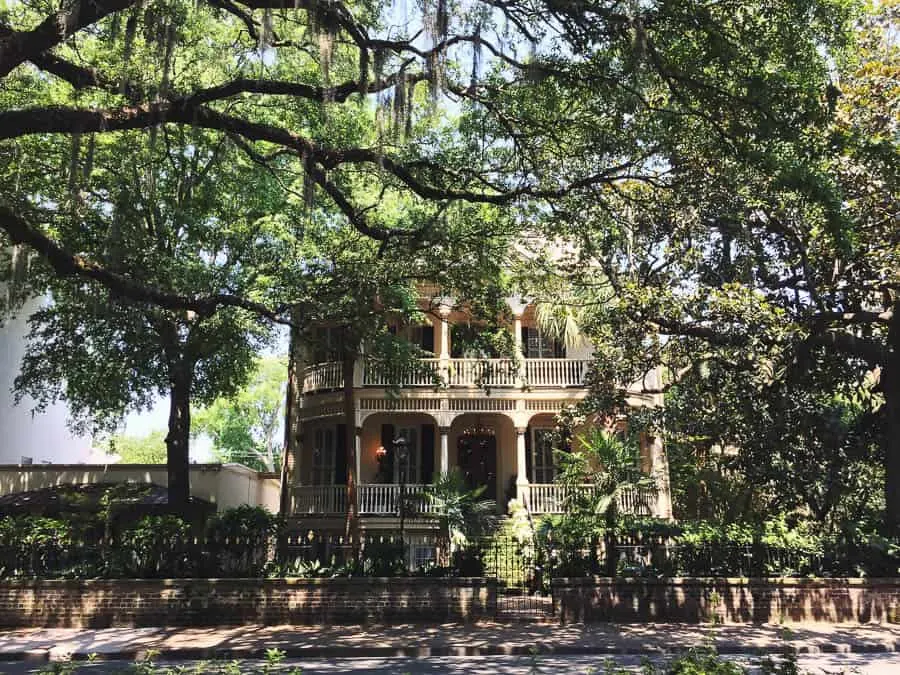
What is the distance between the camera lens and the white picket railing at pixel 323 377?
22.2 metres

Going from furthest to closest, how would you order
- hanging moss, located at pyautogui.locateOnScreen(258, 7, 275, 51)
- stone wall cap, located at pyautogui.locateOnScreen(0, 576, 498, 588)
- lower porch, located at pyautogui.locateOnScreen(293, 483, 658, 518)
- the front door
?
the front door < lower porch, located at pyautogui.locateOnScreen(293, 483, 658, 518) < stone wall cap, located at pyautogui.locateOnScreen(0, 576, 498, 588) < hanging moss, located at pyautogui.locateOnScreen(258, 7, 275, 51)

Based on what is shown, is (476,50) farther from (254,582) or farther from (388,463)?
(388,463)

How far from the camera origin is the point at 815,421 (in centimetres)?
1625

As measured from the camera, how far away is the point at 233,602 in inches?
511

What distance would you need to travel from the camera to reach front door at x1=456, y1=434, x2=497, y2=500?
907 inches

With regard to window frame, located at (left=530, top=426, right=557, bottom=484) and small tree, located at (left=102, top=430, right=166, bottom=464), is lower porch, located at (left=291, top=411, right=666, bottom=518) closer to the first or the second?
window frame, located at (left=530, top=426, right=557, bottom=484)

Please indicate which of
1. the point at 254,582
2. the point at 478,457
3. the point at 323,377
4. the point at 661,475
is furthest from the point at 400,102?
the point at 478,457

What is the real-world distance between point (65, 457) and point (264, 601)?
2174cm

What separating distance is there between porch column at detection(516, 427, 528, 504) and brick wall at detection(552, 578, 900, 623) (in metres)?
→ 6.82

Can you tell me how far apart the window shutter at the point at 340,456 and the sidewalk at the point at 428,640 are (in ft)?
32.3

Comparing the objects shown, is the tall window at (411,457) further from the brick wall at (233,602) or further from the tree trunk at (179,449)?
the brick wall at (233,602)

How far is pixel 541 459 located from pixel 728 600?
385 inches

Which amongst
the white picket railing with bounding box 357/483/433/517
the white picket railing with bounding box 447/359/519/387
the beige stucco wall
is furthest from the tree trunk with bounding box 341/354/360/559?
the beige stucco wall

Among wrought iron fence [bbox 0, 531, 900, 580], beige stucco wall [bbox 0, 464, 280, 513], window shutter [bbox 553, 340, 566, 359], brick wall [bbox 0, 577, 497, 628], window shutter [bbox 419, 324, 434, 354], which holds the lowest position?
brick wall [bbox 0, 577, 497, 628]
